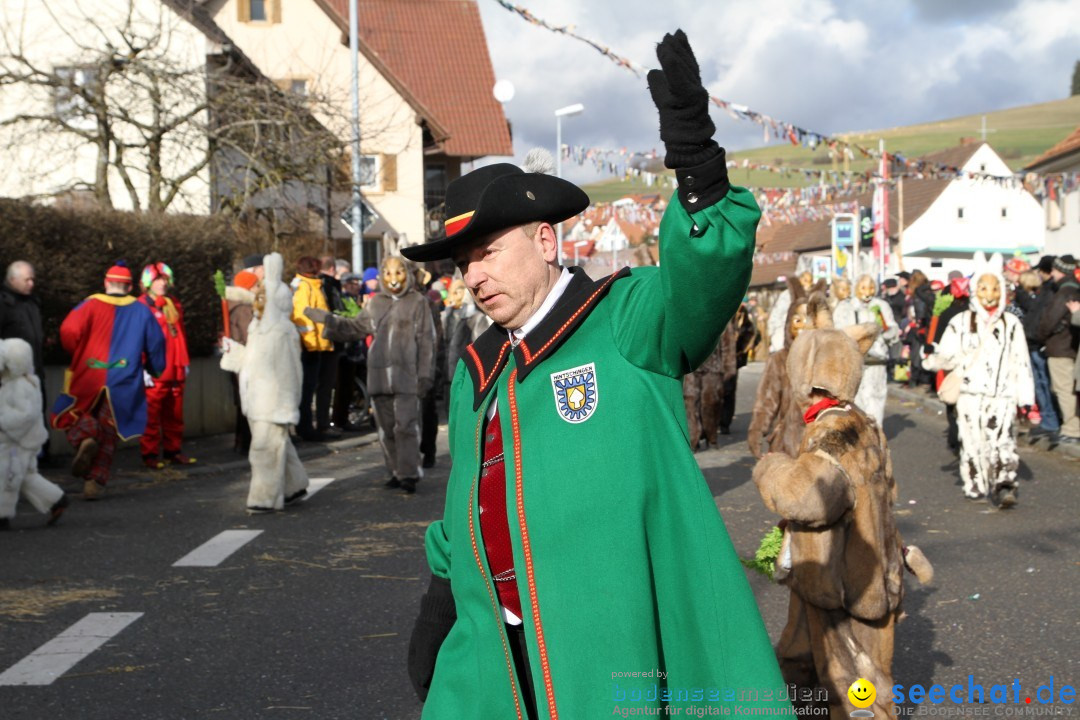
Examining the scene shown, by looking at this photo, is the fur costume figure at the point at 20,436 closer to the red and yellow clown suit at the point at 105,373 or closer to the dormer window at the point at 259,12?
the red and yellow clown suit at the point at 105,373

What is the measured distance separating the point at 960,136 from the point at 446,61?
3312 inches

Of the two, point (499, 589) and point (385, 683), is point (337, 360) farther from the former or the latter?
point (499, 589)

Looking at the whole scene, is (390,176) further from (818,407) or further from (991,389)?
(818,407)

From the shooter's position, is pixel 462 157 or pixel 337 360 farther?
pixel 462 157

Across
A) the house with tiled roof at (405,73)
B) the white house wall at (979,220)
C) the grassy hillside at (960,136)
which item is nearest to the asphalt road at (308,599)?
the house with tiled roof at (405,73)

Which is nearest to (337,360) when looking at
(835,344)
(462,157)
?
(835,344)

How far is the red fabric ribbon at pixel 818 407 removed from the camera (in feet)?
16.7

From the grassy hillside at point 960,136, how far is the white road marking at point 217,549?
9457 centimetres

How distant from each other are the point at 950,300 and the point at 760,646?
1398 cm

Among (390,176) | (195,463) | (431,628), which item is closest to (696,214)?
(431,628)

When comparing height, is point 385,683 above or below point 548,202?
below

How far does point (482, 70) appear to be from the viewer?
53156 mm

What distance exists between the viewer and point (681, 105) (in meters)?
2.45

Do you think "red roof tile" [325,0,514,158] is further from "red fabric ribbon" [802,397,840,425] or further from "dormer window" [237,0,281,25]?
A: "red fabric ribbon" [802,397,840,425]
